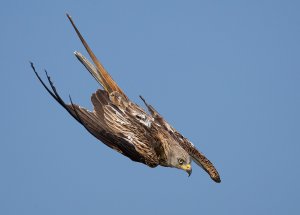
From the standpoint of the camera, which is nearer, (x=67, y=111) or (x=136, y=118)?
(x=67, y=111)

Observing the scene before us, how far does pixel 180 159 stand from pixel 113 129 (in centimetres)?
97

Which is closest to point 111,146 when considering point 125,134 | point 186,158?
point 125,134

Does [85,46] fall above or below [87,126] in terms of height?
above

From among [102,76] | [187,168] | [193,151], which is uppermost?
[102,76]

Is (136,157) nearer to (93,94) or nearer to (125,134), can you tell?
(125,134)

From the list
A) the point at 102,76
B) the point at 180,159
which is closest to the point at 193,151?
the point at 180,159

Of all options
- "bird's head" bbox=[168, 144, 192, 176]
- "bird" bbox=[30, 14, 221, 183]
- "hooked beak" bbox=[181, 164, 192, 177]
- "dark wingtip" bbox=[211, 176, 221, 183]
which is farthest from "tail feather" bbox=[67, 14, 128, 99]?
"dark wingtip" bbox=[211, 176, 221, 183]

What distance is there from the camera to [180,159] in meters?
8.92

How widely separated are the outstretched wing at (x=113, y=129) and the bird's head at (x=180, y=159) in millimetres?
233

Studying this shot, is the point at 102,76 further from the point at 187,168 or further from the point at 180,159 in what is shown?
the point at 187,168

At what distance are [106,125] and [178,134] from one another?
104 cm

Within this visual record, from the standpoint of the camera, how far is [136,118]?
9156mm

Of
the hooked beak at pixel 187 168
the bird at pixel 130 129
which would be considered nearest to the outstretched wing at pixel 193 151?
the bird at pixel 130 129

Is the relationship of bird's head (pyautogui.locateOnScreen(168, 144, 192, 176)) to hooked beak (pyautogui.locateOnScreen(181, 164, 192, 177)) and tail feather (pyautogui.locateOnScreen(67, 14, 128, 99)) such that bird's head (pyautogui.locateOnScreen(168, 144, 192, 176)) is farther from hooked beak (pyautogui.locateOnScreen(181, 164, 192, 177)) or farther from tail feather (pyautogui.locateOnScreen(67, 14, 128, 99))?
tail feather (pyautogui.locateOnScreen(67, 14, 128, 99))
